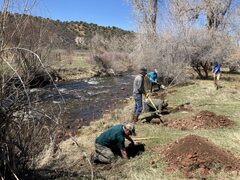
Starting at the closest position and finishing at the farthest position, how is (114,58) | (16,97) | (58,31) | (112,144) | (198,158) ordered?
(16,97), (198,158), (112,144), (58,31), (114,58)

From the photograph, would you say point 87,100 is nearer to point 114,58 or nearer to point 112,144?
point 112,144

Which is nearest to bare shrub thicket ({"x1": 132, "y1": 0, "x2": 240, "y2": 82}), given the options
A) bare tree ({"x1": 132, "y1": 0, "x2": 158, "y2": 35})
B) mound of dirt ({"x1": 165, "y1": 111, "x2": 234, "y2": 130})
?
bare tree ({"x1": 132, "y1": 0, "x2": 158, "y2": 35})

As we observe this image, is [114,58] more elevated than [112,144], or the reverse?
[114,58]

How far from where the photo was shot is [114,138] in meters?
8.59

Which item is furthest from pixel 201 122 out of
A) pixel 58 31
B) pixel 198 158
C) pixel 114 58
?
pixel 114 58

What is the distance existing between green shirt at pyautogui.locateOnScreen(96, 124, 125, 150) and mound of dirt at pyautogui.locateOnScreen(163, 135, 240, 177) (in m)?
1.13

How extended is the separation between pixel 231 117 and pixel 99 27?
96.6 meters

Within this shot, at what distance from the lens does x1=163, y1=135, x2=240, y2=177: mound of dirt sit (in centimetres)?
752

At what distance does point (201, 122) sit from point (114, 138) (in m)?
3.89

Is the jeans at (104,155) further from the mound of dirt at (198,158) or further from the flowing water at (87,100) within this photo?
the flowing water at (87,100)

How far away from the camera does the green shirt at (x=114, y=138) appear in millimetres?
8484

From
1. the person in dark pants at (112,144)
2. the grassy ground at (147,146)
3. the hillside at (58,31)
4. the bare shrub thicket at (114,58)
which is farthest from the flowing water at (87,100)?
the bare shrub thicket at (114,58)

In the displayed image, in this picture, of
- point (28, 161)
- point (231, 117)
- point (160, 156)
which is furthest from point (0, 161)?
point (231, 117)

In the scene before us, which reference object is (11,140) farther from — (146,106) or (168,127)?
(146,106)
